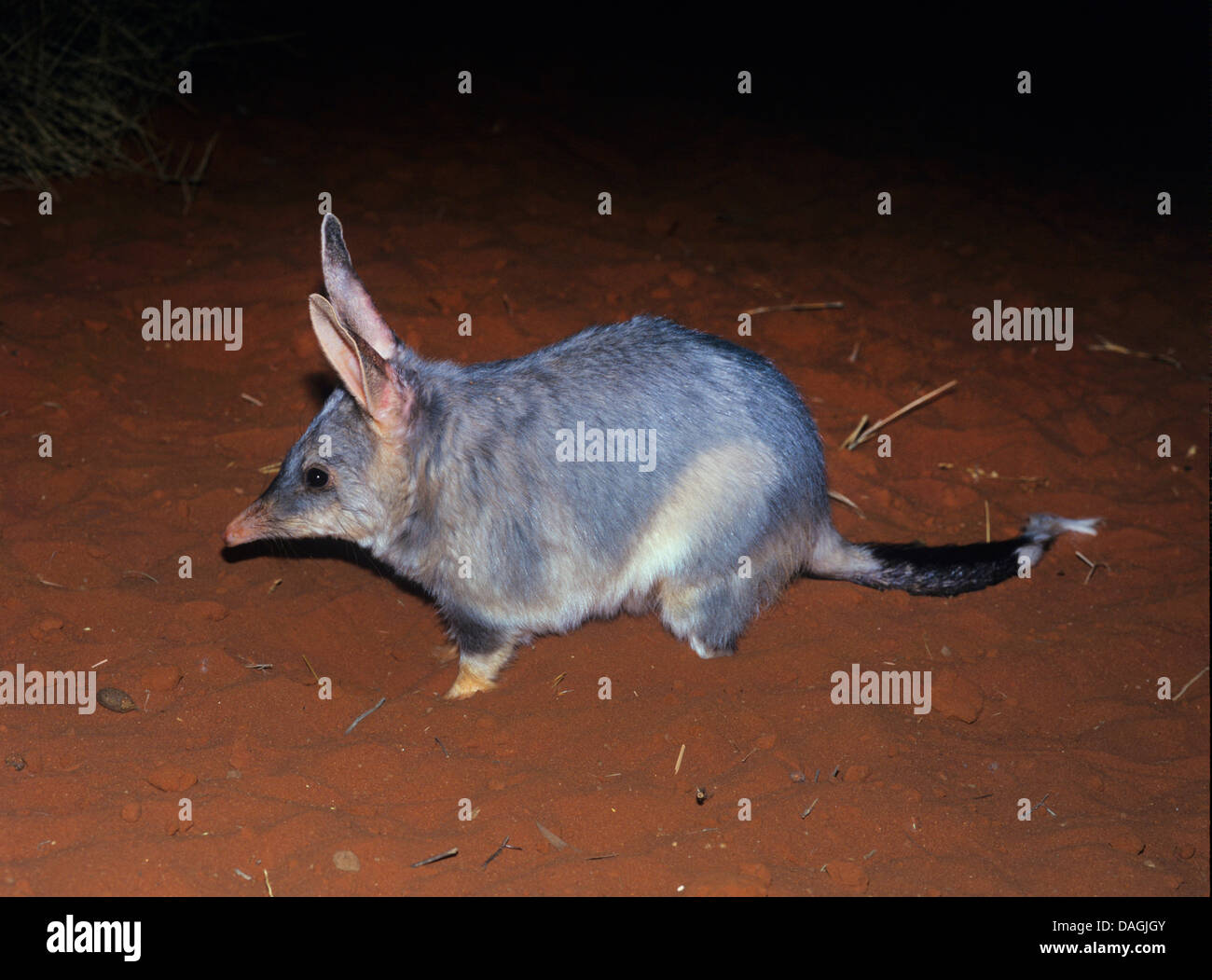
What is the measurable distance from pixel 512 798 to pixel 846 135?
7923mm

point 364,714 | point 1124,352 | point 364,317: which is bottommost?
point 364,714

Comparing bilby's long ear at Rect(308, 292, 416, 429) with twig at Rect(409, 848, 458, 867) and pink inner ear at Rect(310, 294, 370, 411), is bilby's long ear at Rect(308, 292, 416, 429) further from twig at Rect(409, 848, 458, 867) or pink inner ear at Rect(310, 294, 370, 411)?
twig at Rect(409, 848, 458, 867)

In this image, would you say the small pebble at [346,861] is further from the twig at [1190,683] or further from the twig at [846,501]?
the twig at [1190,683]

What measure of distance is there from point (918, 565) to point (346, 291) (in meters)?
2.97

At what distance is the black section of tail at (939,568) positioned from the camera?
5.53 meters

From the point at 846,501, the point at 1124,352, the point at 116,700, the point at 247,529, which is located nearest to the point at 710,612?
the point at 846,501

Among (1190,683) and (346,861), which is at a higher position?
(1190,683)

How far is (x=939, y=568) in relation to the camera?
18.1ft

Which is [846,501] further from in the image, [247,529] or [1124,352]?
[247,529]

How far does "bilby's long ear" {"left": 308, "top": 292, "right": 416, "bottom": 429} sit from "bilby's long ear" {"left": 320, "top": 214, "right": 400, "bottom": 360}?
0.10 m

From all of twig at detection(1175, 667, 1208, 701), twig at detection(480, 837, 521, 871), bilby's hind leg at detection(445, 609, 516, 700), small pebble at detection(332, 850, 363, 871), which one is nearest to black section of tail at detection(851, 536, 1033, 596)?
twig at detection(1175, 667, 1208, 701)

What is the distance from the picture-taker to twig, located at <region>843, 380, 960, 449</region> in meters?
6.68

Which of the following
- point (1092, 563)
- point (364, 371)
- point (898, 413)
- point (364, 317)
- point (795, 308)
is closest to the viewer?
point (364, 371)

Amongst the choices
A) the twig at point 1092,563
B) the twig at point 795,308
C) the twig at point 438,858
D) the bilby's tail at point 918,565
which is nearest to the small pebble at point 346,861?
the twig at point 438,858
